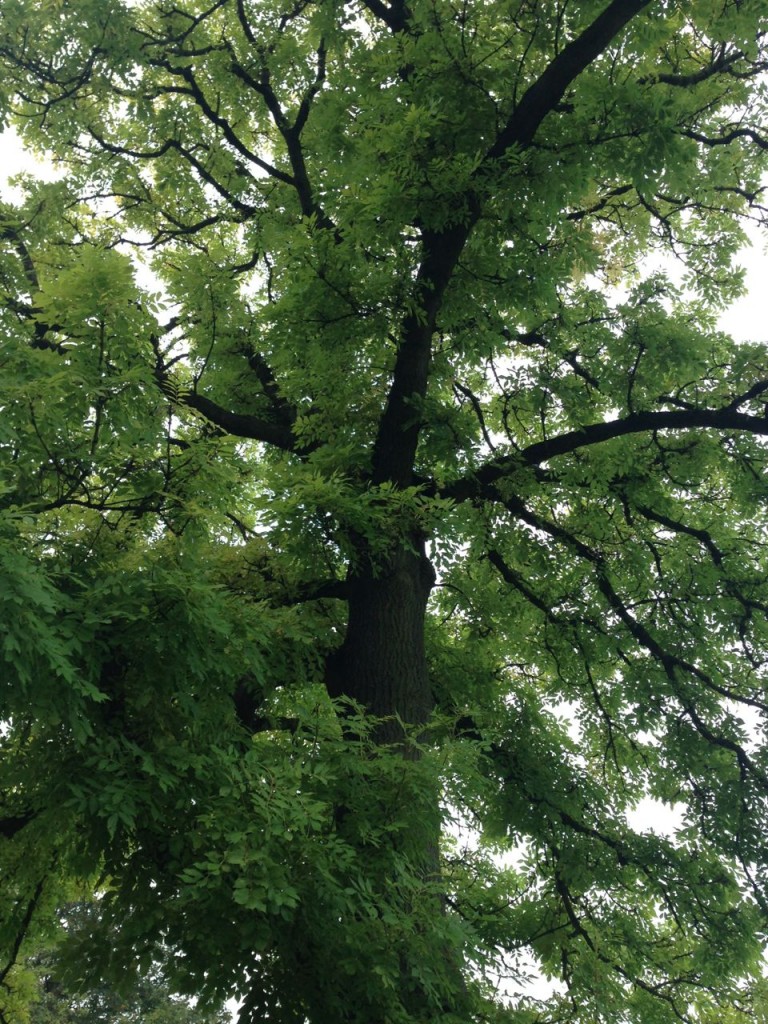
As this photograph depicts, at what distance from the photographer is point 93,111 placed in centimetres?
887

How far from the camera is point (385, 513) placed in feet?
20.7

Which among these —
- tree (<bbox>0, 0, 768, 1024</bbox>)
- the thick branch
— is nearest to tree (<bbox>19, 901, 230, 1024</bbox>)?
tree (<bbox>0, 0, 768, 1024</bbox>)

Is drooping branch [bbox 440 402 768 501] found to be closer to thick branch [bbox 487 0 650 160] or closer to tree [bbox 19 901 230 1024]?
thick branch [bbox 487 0 650 160]

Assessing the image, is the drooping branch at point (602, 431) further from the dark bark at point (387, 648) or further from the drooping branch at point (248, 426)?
the drooping branch at point (248, 426)

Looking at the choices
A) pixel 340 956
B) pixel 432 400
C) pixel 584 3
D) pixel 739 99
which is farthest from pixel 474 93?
pixel 340 956

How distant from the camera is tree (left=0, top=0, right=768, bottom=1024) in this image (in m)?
4.27

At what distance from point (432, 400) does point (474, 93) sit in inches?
90.7

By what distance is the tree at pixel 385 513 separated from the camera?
14.0 feet

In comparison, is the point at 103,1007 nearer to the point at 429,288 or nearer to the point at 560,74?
the point at 429,288

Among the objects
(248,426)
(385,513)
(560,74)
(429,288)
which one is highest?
(560,74)

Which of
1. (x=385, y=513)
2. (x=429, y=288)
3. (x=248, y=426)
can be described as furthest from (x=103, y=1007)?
(x=429, y=288)

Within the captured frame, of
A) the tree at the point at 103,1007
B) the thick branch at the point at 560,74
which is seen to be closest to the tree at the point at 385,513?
the thick branch at the point at 560,74

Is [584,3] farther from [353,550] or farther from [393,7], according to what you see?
[353,550]

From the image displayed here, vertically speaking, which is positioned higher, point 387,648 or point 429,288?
point 429,288
